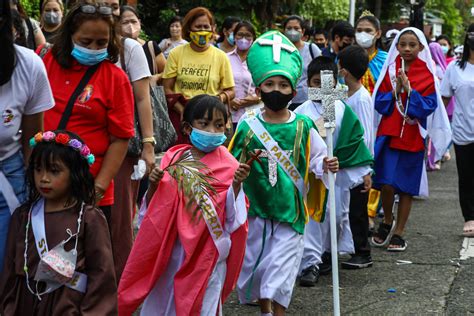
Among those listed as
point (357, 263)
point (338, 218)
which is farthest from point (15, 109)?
point (357, 263)

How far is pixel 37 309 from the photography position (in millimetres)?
4395

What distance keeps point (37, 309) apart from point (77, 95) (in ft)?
4.47

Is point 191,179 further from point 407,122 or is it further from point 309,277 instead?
point 407,122

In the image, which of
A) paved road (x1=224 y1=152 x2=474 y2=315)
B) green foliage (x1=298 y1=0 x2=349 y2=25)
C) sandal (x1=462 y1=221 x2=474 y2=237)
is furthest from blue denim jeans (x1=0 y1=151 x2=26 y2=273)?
green foliage (x1=298 y1=0 x2=349 y2=25)

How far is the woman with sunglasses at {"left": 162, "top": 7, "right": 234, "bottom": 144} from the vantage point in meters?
9.22

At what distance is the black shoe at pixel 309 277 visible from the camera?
7.60m

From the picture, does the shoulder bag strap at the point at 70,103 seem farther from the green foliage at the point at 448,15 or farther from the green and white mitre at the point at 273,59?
the green foliage at the point at 448,15

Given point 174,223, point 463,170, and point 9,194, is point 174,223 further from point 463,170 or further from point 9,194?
point 463,170

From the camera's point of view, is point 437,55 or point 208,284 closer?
point 208,284

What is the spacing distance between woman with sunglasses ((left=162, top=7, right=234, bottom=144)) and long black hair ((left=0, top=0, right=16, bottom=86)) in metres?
4.71

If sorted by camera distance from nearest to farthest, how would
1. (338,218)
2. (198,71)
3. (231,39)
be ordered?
(338,218) → (198,71) → (231,39)

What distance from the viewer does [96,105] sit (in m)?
5.29

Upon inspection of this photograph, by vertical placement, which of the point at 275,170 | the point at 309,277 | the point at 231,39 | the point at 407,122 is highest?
the point at 275,170

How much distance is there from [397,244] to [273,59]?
3366 mm
